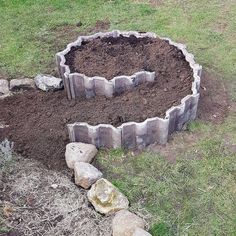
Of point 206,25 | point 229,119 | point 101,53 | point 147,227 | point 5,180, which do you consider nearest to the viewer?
point 147,227

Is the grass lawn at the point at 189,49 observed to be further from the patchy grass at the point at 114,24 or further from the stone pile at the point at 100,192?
the stone pile at the point at 100,192

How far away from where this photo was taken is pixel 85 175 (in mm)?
5398

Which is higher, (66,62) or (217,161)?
(66,62)

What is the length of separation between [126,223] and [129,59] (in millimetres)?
2676

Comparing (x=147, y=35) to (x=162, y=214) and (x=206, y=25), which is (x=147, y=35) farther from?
(x=162, y=214)

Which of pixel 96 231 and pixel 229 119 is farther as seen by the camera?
pixel 229 119

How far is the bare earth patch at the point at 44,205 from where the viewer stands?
506 cm

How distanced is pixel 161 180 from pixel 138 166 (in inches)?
13.9

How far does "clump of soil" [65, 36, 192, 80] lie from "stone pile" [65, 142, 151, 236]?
1.26 metres

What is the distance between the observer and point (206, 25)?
8594mm

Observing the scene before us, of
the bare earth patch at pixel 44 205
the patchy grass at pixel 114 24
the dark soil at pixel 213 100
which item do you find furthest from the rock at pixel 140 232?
the patchy grass at pixel 114 24

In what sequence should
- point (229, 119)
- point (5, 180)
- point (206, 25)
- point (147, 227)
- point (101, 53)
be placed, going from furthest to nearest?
1. point (206, 25)
2. point (101, 53)
3. point (229, 119)
4. point (5, 180)
5. point (147, 227)

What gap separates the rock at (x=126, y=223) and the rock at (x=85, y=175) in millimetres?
549

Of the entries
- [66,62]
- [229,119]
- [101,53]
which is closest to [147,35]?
[101,53]
